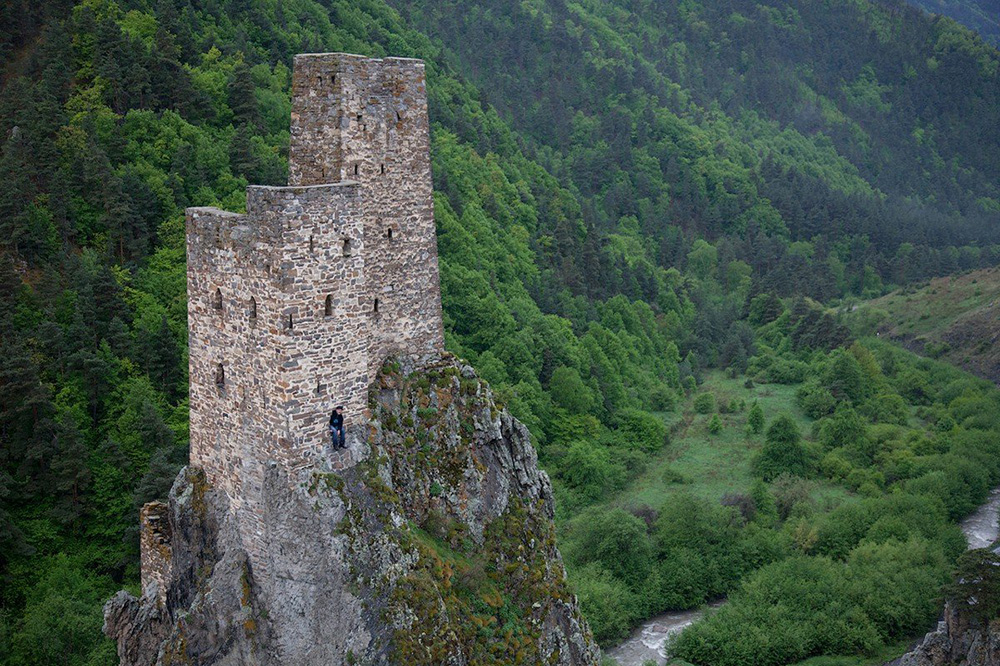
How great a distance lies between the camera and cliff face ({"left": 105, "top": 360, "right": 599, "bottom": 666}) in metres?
26.0

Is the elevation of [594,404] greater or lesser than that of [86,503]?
lesser

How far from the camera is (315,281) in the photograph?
25531 millimetres

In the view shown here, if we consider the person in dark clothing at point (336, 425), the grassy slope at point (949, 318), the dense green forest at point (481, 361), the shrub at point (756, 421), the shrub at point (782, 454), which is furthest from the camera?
the grassy slope at point (949, 318)

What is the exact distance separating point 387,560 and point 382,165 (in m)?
10.3

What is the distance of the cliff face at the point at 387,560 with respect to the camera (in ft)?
85.2

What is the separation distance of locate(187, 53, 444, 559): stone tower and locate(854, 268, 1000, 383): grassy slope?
108482 millimetres

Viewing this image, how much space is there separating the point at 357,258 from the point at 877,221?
588 feet

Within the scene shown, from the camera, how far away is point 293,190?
25.0m

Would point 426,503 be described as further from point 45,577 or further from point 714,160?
point 714,160

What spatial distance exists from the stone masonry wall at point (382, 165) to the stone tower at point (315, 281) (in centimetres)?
3

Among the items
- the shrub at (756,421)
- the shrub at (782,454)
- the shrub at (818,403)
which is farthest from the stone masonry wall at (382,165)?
the shrub at (818,403)

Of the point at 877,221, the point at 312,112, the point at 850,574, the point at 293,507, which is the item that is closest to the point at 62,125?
the point at 312,112

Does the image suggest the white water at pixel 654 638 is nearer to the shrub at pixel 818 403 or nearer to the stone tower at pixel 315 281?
the stone tower at pixel 315 281

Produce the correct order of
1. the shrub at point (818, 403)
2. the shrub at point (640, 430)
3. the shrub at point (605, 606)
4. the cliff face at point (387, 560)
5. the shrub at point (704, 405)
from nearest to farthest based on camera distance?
the cliff face at point (387, 560) → the shrub at point (605, 606) → the shrub at point (640, 430) → the shrub at point (818, 403) → the shrub at point (704, 405)
